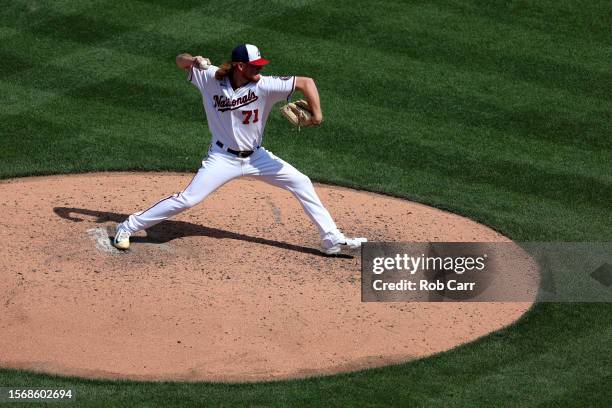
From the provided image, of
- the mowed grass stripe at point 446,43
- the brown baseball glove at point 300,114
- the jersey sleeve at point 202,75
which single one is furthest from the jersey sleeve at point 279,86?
the mowed grass stripe at point 446,43

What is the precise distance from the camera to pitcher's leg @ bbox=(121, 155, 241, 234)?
10516 mm

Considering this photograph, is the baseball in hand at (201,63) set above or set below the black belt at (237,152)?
above

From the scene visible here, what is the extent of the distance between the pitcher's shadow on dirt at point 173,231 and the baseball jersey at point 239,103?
1117mm

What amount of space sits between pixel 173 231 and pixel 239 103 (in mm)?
1691

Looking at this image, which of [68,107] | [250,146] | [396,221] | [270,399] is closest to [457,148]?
[396,221]

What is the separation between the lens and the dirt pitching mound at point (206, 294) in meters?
9.22

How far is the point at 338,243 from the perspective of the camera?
10.9 metres

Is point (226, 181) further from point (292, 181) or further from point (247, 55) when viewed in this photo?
point (247, 55)

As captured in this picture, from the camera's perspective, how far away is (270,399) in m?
8.51

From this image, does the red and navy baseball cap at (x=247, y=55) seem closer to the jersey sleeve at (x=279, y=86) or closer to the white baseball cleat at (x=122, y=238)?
the jersey sleeve at (x=279, y=86)

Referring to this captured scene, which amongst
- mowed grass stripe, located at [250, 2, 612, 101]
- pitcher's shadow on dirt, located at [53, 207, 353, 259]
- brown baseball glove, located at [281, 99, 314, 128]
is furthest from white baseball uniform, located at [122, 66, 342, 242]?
mowed grass stripe, located at [250, 2, 612, 101]

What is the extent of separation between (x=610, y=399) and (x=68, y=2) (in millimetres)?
10868

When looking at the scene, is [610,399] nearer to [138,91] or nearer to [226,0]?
[138,91]

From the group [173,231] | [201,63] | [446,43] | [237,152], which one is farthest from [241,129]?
[446,43]
